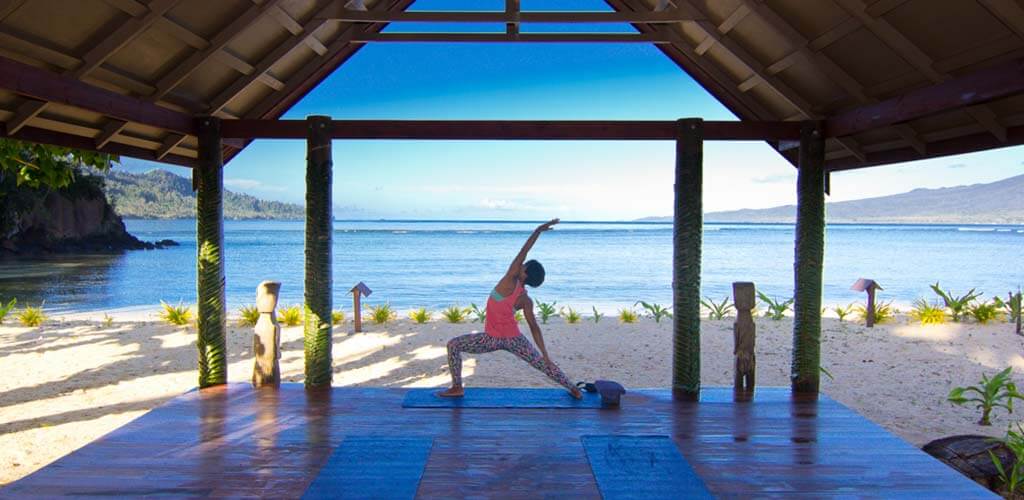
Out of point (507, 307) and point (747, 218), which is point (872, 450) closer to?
point (507, 307)

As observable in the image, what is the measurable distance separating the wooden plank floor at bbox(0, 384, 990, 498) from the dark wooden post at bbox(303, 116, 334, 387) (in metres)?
0.37

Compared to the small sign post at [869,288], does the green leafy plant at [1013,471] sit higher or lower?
lower

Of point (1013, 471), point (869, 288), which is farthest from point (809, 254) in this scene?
point (869, 288)

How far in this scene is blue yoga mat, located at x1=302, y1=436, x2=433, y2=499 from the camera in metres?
3.69

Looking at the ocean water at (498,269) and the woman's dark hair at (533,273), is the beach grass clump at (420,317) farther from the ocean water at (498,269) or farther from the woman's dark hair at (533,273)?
the ocean water at (498,269)

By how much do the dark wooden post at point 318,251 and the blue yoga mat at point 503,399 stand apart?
0.97 meters

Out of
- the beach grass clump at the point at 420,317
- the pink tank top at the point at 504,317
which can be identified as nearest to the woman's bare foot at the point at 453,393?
the pink tank top at the point at 504,317

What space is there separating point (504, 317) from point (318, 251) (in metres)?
1.92

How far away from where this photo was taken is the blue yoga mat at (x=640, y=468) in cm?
373

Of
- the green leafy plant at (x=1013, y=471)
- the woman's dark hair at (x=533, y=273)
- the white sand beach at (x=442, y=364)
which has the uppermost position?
the woman's dark hair at (x=533, y=273)

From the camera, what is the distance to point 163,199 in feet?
237

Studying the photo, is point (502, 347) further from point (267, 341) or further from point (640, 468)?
point (267, 341)

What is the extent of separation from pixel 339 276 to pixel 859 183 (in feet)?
204

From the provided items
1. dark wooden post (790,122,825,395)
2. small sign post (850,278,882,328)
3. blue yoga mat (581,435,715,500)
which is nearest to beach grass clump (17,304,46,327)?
blue yoga mat (581,435,715,500)
